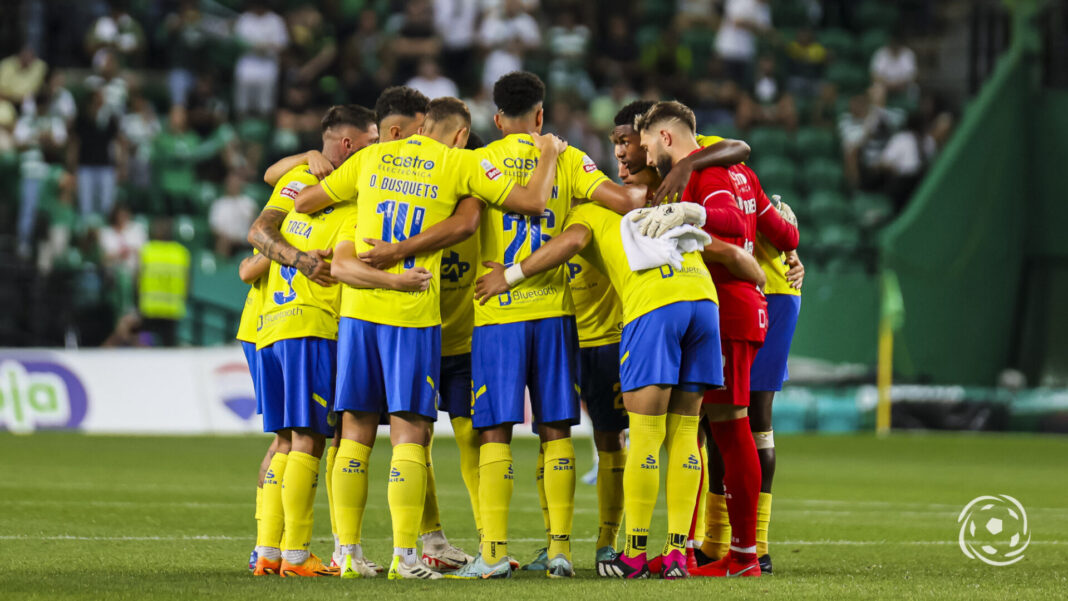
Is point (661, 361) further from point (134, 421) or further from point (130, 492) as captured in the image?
point (134, 421)

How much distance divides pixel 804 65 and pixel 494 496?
19.5m

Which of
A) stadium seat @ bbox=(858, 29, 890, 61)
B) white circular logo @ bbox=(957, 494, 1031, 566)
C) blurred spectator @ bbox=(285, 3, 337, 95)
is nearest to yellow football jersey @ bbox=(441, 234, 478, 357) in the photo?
white circular logo @ bbox=(957, 494, 1031, 566)

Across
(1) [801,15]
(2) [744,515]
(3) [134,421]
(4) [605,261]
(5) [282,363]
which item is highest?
(1) [801,15]

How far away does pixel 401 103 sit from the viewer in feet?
26.0

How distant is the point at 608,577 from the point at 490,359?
47.3 inches

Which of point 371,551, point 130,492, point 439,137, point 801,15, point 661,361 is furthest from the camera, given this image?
point 801,15

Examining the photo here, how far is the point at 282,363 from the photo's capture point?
7762mm

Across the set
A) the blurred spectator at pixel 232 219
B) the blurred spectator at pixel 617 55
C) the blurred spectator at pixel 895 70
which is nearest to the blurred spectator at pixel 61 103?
the blurred spectator at pixel 232 219

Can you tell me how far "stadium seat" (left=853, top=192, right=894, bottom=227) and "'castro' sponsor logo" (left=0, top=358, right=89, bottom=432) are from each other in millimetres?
11726

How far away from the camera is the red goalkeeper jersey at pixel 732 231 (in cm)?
752

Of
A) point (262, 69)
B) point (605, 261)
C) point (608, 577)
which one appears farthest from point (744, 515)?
point (262, 69)

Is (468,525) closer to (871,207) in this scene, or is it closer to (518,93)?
(518,93)

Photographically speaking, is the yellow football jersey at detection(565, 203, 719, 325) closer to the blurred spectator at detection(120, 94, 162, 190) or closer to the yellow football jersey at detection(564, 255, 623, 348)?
the yellow football jersey at detection(564, 255, 623, 348)

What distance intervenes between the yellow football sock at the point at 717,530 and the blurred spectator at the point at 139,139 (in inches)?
581
